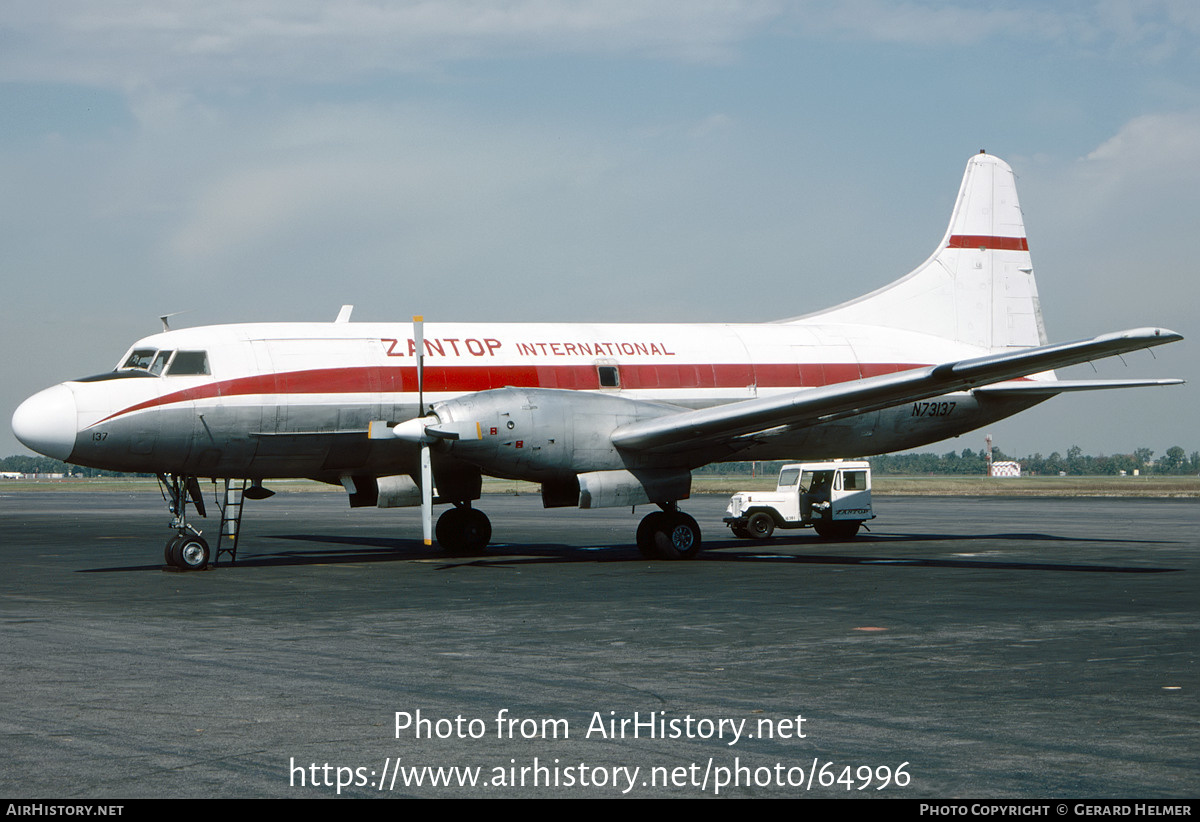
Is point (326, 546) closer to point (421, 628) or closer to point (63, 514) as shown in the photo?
point (421, 628)

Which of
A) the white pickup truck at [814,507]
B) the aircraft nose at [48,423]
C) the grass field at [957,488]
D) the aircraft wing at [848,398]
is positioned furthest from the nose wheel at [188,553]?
the grass field at [957,488]

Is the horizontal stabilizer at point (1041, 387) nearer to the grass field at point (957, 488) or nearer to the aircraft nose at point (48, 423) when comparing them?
the aircraft nose at point (48, 423)

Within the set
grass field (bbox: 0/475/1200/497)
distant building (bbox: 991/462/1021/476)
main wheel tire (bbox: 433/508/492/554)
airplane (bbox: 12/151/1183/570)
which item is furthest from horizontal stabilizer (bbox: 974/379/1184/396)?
distant building (bbox: 991/462/1021/476)

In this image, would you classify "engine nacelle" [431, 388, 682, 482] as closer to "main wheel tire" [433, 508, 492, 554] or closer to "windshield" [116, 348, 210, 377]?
"main wheel tire" [433, 508, 492, 554]

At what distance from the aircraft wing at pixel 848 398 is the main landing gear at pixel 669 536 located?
1465mm

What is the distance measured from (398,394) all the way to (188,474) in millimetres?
4063

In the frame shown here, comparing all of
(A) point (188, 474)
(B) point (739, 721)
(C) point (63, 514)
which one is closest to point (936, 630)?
(B) point (739, 721)

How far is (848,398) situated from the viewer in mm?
21625

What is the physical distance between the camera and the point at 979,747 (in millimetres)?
7875

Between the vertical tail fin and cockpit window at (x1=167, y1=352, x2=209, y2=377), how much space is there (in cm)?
1423

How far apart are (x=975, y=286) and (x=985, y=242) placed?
1.18 metres

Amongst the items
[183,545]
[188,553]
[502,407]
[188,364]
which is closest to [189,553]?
[188,553]

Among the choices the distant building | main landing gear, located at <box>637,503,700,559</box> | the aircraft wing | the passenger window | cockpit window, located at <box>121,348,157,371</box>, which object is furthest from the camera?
the distant building

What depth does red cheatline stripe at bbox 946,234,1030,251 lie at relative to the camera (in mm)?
30625
